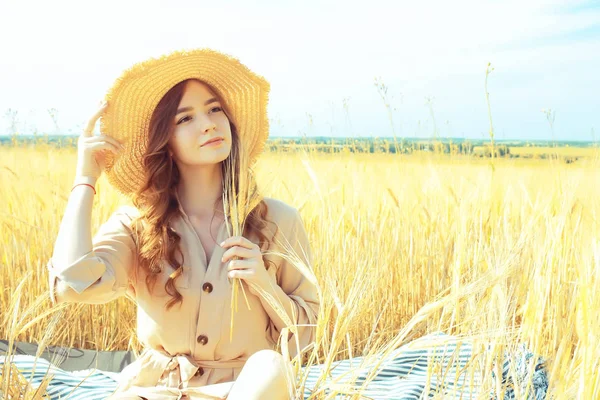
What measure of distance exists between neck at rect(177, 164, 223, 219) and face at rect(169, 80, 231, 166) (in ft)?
0.13

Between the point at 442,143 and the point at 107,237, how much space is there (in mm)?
2360

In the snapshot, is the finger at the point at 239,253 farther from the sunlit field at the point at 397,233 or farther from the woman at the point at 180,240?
the sunlit field at the point at 397,233

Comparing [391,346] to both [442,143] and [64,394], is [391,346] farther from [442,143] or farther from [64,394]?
[442,143]

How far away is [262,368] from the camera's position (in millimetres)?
1452

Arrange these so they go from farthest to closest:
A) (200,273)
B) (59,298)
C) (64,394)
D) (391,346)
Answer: (64,394) < (200,273) < (59,298) < (391,346)

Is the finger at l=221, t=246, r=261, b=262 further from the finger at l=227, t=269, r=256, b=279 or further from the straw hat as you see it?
the straw hat

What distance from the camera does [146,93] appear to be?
1.96 m

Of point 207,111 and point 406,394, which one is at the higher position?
point 207,111

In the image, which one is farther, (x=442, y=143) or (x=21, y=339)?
(x=442, y=143)

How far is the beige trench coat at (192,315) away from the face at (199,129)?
195 millimetres

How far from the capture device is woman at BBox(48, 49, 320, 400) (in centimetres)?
170

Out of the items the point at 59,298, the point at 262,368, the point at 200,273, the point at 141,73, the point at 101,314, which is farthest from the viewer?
the point at 101,314

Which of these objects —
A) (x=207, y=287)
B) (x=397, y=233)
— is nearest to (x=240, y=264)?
(x=207, y=287)

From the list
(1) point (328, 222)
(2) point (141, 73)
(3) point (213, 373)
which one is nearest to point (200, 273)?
(3) point (213, 373)
